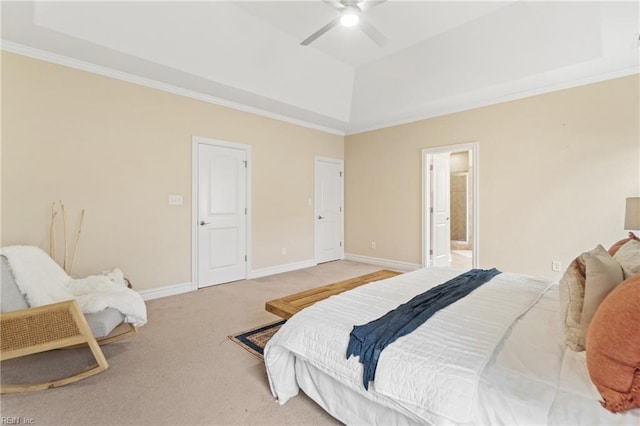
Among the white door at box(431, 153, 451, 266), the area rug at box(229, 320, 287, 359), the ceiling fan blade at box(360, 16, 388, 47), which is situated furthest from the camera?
the white door at box(431, 153, 451, 266)

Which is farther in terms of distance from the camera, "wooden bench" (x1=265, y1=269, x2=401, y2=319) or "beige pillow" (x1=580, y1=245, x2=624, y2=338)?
"wooden bench" (x1=265, y1=269, x2=401, y2=319)

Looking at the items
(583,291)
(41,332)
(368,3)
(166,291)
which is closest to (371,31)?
(368,3)

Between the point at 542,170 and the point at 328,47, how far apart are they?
3.24 meters

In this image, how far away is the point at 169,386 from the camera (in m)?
1.93

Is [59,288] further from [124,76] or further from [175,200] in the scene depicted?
[124,76]

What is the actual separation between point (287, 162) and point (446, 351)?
169 inches

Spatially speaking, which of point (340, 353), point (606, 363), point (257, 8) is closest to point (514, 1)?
point (257, 8)

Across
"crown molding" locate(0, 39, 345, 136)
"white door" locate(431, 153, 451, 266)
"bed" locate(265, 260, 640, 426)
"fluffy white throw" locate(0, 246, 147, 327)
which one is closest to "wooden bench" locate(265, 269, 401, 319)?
"bed" locate(265, 260, 640, 426)

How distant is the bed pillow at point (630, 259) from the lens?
1.30 meters

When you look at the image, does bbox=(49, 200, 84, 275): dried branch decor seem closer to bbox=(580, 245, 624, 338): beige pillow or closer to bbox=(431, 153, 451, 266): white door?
bbox=(580, 245, 624, 338): beige pillow

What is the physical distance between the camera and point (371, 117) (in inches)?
201

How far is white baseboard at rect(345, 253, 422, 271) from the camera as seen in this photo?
519 centimetres

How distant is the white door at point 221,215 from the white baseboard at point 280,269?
19cm

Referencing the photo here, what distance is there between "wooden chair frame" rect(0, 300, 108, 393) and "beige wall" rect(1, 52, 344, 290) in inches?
61.0
